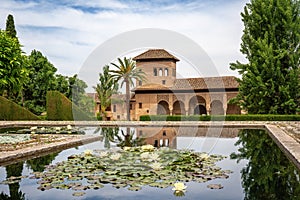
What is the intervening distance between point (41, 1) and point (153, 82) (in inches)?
608

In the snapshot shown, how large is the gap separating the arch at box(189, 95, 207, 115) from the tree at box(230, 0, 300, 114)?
8962mm

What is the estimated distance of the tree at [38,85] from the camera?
27078 mm

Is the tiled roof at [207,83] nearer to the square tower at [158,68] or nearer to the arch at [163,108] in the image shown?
the square tower at [158,68]

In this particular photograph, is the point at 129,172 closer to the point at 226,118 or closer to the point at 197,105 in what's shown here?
the point at 226,118

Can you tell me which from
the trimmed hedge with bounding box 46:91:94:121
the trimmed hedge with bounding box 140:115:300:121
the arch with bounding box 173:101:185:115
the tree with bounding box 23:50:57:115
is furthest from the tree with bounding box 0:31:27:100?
the arch with bounding box 173:101:185:115

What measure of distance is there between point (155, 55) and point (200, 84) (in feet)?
15.1

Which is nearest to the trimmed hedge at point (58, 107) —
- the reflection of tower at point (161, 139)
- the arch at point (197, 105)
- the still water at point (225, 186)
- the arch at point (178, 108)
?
the reflection of tower at point (161, 139)

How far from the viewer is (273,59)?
1930 centimetres

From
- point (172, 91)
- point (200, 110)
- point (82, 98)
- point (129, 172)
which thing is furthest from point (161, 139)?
point (82, 98)

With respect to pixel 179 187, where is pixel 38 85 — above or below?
above

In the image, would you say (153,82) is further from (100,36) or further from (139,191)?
(139,191)

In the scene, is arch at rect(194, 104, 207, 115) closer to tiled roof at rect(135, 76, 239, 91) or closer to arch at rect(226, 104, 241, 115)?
tiled roof at rect(135, 76, 239, 91)

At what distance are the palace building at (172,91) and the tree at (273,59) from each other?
7014 millimetres

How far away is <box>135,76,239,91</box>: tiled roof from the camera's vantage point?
91.2 feet
